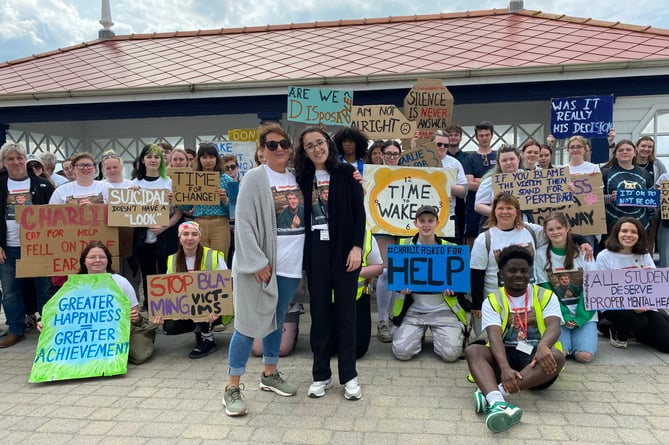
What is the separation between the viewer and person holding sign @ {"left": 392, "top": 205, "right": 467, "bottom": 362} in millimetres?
3977

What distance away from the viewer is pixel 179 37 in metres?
11.3

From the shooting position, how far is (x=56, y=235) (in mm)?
4480

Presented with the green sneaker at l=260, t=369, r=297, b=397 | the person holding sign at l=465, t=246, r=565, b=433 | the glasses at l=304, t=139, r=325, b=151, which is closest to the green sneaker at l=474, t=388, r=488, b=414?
the person holding sign at l=465, t=246, r=565, b=433

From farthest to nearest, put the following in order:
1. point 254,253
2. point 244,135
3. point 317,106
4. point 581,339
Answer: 1. point 244,135
2. point 317,106
3. point 581,339
4. point 254,253

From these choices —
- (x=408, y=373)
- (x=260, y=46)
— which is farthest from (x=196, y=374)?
(x=260, y=46)

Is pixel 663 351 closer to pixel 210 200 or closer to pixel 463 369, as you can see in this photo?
pixel 463 369

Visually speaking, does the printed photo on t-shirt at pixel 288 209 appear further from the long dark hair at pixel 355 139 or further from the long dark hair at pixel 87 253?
the long dark hair at pixel 87 253

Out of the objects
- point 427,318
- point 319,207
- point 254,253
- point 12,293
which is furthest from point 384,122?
point 12,293

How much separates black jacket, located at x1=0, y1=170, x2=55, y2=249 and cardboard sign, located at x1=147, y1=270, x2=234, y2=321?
174cm

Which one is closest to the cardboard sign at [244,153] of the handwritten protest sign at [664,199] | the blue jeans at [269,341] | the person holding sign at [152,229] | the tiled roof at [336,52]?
the tiled roof at [336,52]

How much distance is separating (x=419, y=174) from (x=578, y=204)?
64.9 inches

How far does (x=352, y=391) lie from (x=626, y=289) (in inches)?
105

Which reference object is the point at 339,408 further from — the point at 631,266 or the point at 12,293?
the point at 12,293

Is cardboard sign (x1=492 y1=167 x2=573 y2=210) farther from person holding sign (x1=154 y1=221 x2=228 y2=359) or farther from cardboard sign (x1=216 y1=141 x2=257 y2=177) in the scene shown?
cardboard sign (x1=216 y1=141 x2=257 y2=177)
